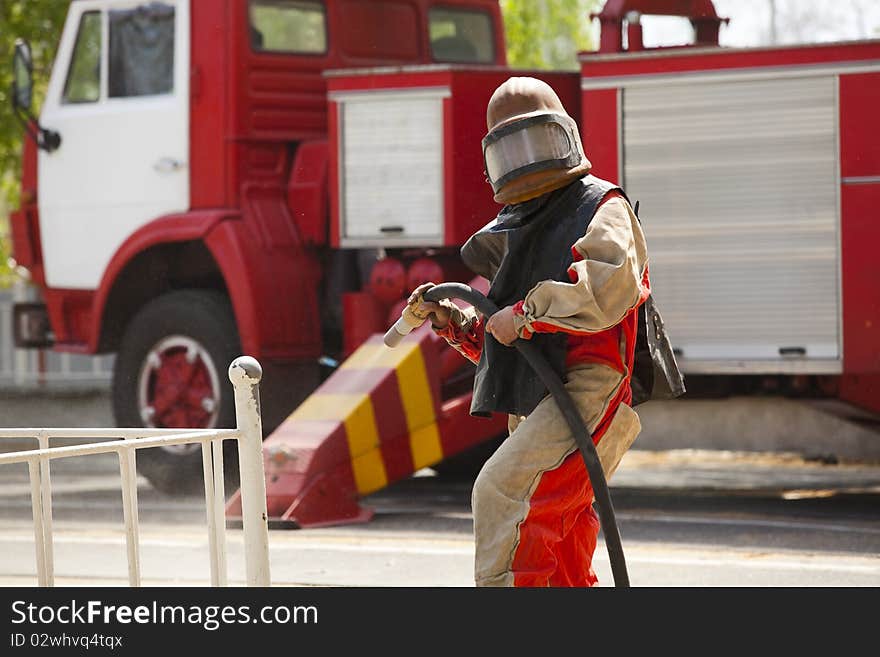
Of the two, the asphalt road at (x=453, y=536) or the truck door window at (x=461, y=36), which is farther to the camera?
the truck door window at (x=461, y=36)

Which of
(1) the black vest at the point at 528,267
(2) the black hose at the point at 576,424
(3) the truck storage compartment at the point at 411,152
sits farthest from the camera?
(3) the truck storage compartment at the point at 411,152

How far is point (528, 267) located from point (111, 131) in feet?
21.5

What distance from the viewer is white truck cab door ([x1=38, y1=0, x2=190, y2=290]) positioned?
1052 cm

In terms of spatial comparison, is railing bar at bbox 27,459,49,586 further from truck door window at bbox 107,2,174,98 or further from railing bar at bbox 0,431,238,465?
truck door window at bbox 107,2,174,98

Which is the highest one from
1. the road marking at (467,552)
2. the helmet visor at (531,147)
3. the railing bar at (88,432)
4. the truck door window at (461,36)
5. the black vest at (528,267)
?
the truck door window at (461,36)

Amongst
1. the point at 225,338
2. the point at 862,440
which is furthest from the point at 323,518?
the point at 862,440

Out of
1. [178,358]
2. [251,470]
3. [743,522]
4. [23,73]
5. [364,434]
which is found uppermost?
[23,73]

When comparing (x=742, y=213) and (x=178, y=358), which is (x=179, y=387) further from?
(x=742, y=213)

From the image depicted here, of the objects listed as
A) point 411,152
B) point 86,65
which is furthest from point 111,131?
point 411,152

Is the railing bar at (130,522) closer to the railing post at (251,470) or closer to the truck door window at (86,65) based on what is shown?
the railing post at (251,470)

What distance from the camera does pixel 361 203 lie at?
32.2ft

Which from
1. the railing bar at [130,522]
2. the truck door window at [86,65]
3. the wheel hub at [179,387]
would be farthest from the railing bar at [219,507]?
the truck door window at [86,65]

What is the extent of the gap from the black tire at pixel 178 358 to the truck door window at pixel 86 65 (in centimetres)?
141

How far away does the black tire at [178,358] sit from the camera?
1016 cm
